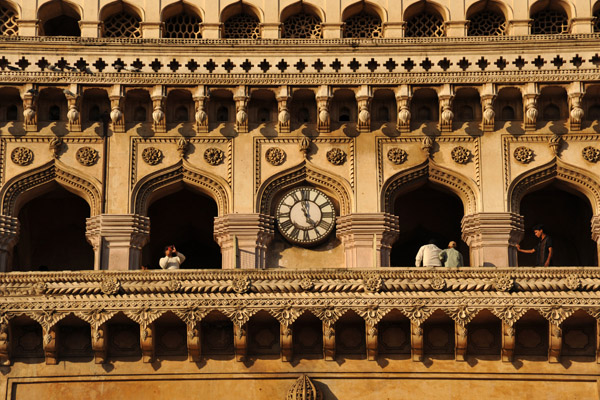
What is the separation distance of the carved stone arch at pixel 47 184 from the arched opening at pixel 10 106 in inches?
48.7

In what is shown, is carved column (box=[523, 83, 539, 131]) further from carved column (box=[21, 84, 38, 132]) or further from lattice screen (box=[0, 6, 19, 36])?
lattice screen (box=[0, 6, 19, 36])

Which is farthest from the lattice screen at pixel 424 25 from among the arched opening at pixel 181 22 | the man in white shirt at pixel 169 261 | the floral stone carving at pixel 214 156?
the man in white shirt at pixel 169 261

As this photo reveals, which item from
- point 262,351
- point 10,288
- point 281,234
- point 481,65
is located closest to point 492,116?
point 481,65

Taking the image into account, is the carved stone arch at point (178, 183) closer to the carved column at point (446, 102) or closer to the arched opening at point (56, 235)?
the arched opening at point (56, 235)

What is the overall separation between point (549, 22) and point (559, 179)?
10.5ft

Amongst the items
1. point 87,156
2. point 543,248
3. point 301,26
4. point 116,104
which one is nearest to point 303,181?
point 301,26

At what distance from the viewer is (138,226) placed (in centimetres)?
3378

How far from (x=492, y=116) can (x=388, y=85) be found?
2.02m

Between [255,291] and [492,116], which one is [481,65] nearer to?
[492,116]

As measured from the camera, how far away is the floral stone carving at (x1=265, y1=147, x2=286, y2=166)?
3441 cm

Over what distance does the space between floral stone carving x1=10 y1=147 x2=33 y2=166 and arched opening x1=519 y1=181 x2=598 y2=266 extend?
9.57m

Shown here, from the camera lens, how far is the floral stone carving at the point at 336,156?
3444cm

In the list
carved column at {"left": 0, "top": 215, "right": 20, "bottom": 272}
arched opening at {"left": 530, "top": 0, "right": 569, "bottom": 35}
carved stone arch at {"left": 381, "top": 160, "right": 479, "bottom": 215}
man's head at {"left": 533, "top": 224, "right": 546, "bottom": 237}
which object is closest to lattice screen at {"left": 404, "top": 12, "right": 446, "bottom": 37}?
arched opening at {"left": 530, "top": 0, "right": 569, "bottom": 35}

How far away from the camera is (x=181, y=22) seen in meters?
35.6
